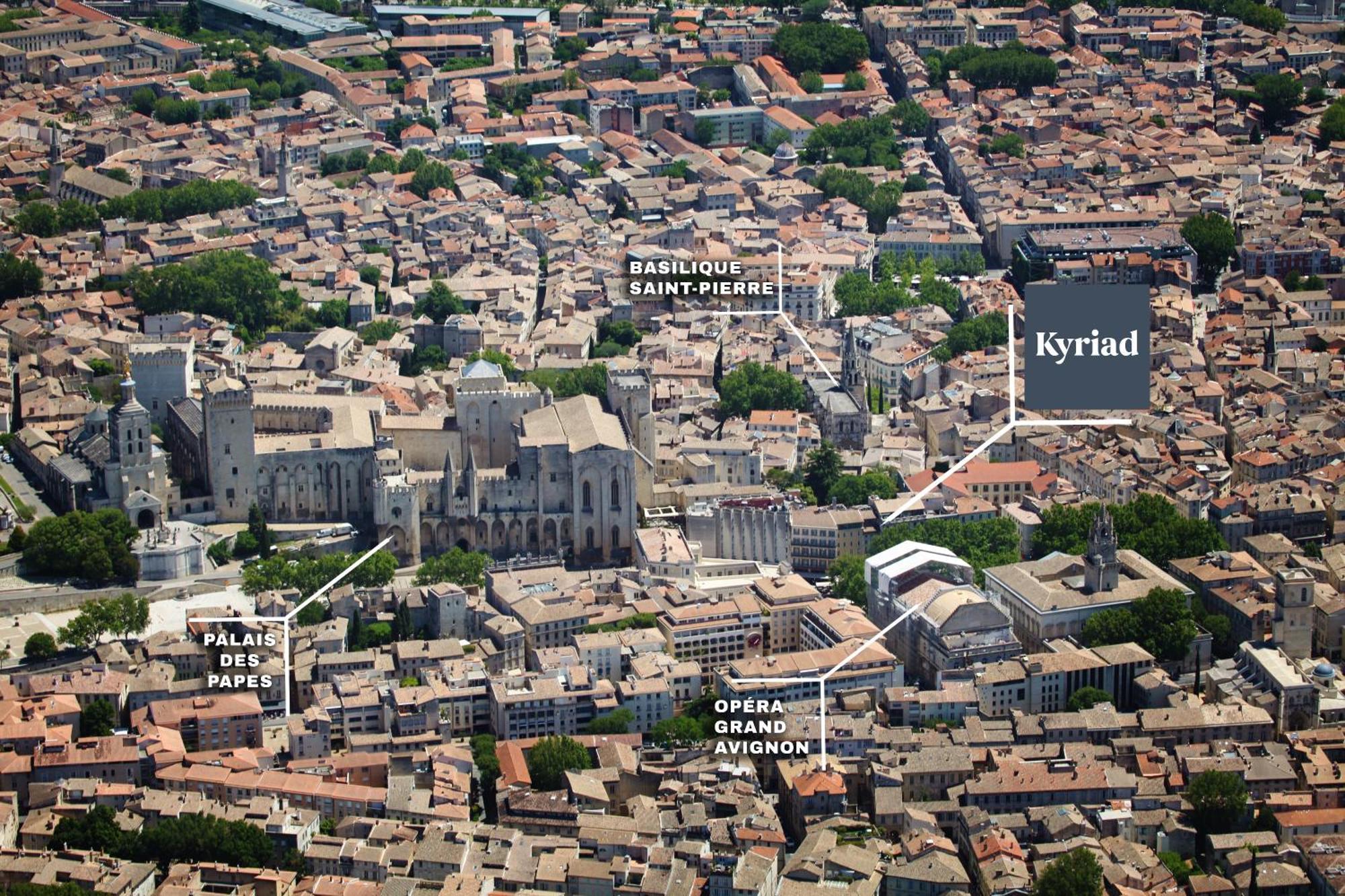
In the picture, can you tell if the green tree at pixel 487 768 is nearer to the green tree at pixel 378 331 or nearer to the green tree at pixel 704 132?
the green tree at pixel 378 331

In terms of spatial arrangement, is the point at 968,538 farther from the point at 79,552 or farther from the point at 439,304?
the point at 439,304

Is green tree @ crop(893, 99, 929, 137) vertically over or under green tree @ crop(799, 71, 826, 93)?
under

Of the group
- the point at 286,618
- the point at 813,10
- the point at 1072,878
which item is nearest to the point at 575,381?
the point at 286,618

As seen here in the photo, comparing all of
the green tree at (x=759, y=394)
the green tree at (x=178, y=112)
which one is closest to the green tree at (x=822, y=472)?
the green tree at (x=759, y=394)

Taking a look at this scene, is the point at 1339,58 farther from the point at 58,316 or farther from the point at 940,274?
the point at 58,316

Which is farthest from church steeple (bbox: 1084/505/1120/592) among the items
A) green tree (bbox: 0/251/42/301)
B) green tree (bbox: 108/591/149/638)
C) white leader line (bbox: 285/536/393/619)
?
green tree (bbox: 0/251/42/301)

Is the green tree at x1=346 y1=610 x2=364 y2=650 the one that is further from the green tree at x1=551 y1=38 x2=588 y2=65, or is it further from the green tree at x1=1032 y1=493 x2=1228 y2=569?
the green tree at x1=551 y1=38 x2=588 y2=65
